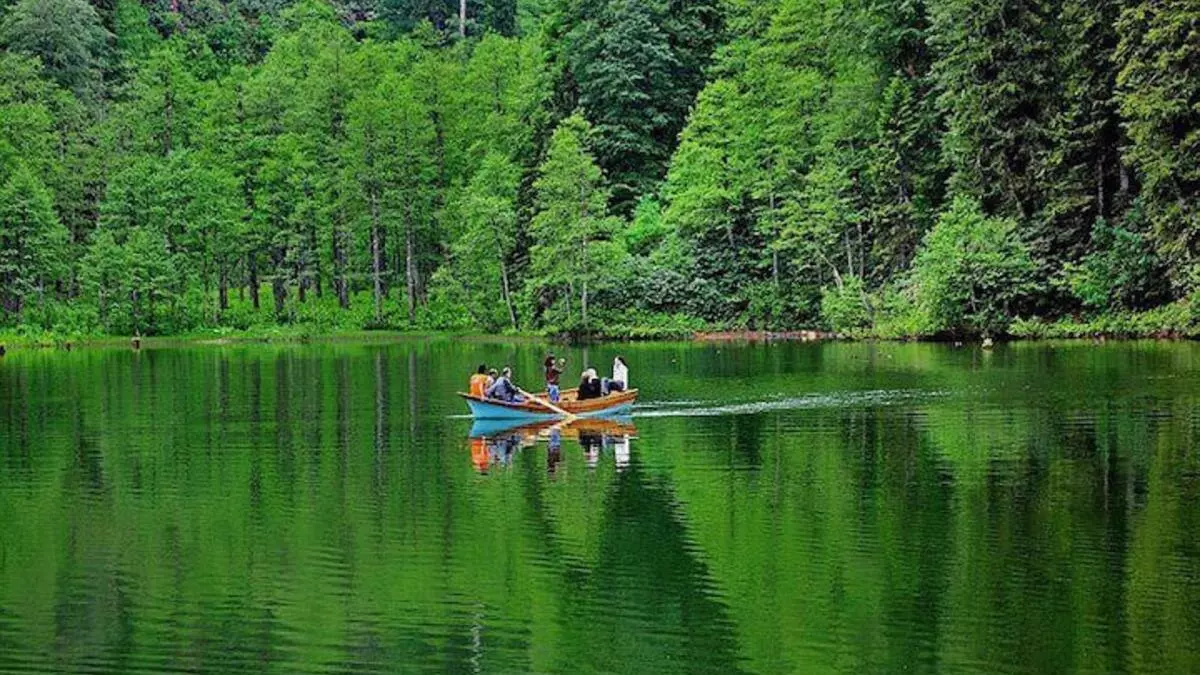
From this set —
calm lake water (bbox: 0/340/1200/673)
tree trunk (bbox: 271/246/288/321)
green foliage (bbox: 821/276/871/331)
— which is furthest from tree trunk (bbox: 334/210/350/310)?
calm lake water (bbox: 0/340/1200/673)

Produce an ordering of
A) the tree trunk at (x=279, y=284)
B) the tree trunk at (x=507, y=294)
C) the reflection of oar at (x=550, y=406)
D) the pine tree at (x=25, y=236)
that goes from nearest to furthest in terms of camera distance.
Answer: the reflection of oar at (x=550, y=406), the pine tree at (x=25, y=236), the tree trunk at (x=507, y=294), the tree trunk at (x=279, y=284)

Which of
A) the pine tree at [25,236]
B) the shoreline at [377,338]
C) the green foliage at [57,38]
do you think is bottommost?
the shoreline at [377,338]

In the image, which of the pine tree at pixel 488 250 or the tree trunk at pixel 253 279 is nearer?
the pine tree at pixel 488 250

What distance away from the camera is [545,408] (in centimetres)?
3616

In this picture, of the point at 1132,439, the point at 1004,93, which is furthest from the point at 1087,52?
the point at 1132,439

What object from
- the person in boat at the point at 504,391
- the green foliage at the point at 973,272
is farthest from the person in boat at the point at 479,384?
the green foliage at the point at 973,272

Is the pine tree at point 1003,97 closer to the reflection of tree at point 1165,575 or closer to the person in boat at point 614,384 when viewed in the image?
the person in boat at point 614,384

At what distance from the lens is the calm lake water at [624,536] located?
14125 millimetres

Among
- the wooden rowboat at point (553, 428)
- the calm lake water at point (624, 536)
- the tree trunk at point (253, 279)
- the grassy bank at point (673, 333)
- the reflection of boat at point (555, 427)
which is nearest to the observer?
the calm lake water at point (624, 536)

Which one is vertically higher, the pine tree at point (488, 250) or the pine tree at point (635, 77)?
the pine tree at point (635, 77)

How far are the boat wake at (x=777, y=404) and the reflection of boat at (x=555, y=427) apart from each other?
1.19m

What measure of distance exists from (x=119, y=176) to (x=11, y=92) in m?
9.94

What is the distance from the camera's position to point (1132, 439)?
27.7m

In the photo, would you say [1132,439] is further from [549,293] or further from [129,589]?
[549,293]
